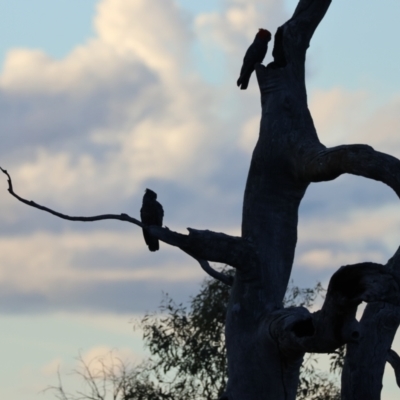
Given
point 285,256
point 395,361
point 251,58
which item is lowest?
point 395,361

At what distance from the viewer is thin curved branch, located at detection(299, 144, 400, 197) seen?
870cm

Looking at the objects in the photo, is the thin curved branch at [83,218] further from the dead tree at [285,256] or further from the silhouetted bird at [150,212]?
the silhouetted bird at [150,212]

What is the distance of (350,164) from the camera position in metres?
9.07

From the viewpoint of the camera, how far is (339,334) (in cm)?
835

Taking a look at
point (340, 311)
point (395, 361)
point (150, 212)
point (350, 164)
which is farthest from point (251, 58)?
point (340, 311)

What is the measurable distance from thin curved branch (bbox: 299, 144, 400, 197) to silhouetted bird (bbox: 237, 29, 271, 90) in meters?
2.12

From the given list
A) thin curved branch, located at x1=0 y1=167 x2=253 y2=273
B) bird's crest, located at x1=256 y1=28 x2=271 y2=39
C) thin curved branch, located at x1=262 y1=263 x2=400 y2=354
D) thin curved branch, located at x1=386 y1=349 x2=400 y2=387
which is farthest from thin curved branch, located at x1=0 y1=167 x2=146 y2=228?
bird's crest, located at x1=256 y1=28 x2=271 y2=39

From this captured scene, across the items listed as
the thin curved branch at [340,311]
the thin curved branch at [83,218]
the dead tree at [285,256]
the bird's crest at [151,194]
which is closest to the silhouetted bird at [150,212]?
the bird's crest at [151,194]

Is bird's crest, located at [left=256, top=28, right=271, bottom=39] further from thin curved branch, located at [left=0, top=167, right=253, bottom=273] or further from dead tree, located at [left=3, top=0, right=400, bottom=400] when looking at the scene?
→ thin curved branch, located at [left=0, top=167, right=253, bottom=273]

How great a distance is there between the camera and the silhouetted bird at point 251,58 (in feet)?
38.1

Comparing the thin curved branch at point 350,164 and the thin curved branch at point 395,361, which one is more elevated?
the thin curved branch at point 350,164

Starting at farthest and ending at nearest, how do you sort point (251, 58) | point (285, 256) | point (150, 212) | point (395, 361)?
1. point (150, 212)
2. point (251, 58)
3. point (285, 256)
4. point (395, 361)

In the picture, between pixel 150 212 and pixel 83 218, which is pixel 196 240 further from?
pixel 150 212

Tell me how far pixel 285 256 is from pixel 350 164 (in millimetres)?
1294
